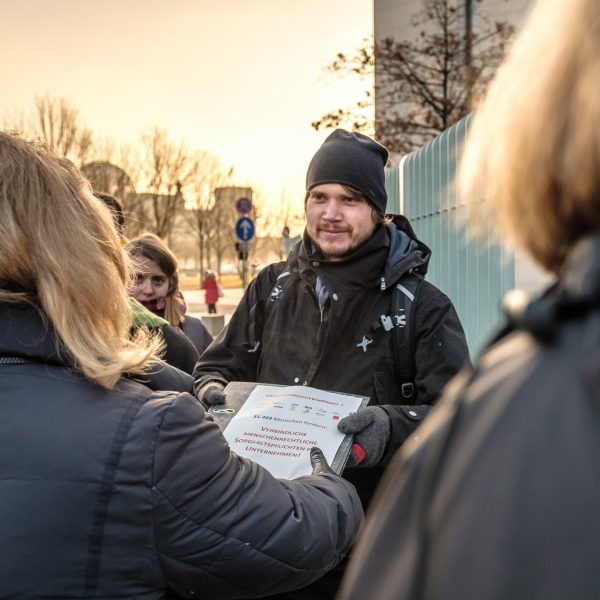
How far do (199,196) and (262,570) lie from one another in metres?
38.6

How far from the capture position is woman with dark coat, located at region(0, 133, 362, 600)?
55.7 inches

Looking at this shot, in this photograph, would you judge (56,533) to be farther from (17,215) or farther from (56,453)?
(17,215)

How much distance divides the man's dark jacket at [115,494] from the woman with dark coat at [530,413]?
67cm

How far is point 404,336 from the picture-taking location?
2.72 metres

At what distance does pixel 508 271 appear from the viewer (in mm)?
4461

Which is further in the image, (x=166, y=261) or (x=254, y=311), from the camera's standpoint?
(x=166, y=261)

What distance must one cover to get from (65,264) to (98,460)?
1.40 ft

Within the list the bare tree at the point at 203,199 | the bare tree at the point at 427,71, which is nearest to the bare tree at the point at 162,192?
the bare tree at the point at 203,199

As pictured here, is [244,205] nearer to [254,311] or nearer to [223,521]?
[254,311]

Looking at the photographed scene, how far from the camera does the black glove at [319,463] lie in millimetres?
2012

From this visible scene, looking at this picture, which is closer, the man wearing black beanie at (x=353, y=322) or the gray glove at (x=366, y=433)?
the gray glove at (x=366, y=433)

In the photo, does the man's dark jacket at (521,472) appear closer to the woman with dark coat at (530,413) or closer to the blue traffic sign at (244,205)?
the woman with dark coat at (530,413)

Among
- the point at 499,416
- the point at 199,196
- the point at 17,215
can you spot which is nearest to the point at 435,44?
the point at 17,215

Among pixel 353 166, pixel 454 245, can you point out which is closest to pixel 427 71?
pixel 454 245
